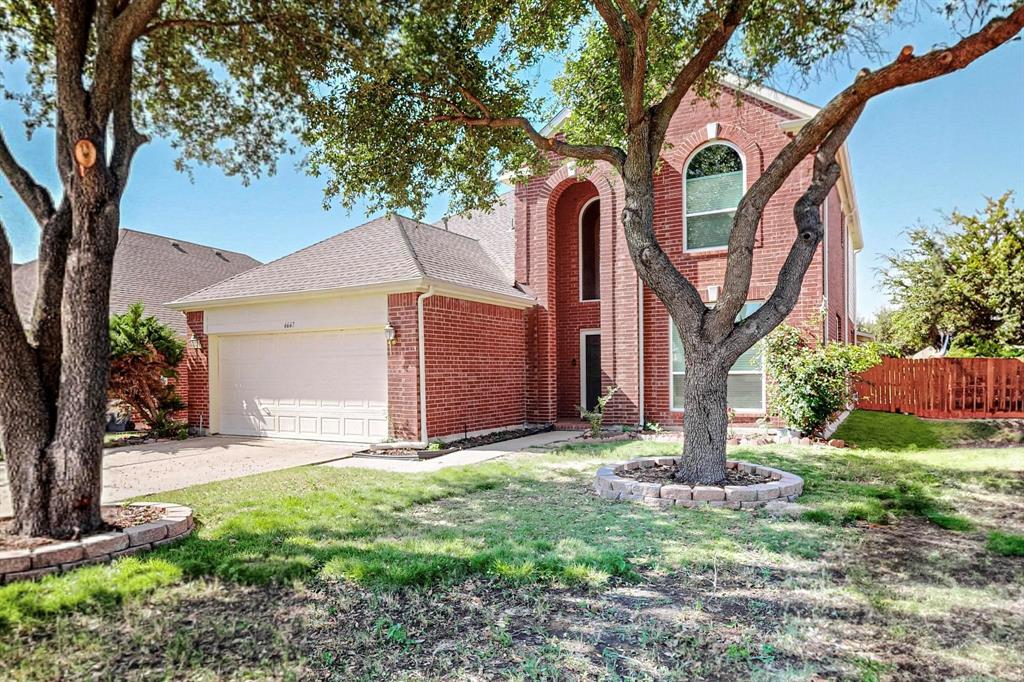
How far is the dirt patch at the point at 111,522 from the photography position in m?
4.49

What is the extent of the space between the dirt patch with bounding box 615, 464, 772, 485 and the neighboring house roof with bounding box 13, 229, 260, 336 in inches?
525

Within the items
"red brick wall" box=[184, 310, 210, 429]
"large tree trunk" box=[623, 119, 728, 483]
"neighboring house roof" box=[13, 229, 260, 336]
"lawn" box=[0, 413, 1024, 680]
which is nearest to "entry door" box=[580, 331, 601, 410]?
"large tree trunk" box=[623, 119, 728, 483]

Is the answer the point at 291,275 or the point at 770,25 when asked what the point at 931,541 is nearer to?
the point at 770,25

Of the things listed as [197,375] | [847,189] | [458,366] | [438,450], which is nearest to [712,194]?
[847,189]

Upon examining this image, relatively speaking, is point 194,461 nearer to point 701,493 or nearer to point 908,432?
point 701,493

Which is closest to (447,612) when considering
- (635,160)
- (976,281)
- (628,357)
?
(635,160)

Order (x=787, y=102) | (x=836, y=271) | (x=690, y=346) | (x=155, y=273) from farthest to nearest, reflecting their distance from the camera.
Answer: (x=155, y=273)
(x=836, y=271)
(x=787, y=102)
(x=690, y=346)

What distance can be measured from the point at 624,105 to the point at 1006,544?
245 inches

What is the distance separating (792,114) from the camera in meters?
11.4

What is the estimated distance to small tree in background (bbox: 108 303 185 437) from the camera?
12039 millimetres

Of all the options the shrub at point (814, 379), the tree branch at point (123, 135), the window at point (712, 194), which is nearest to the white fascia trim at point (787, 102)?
the window at point (712, 194)

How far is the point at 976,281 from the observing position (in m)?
17.1

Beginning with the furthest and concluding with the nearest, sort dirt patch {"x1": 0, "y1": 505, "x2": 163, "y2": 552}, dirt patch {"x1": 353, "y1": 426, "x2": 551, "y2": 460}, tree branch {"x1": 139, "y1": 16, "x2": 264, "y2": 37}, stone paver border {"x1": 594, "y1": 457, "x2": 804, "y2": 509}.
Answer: dirt patch {"x1": 353, "y1": 426, "x2": 551, "y2": 460} < stone paver border {"x1": 594, "y1": 457, "x2": 804, "y2": 509} < tree branch {"x1": 139, "y1": 16, "x2": 264, "y2": 37} < dirt patch {"x1": 0, "y1": 505, "x2": 163, "y2": 552}

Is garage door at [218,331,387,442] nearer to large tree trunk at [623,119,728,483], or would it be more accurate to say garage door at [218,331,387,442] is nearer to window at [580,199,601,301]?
window at [580,199,601,301]
